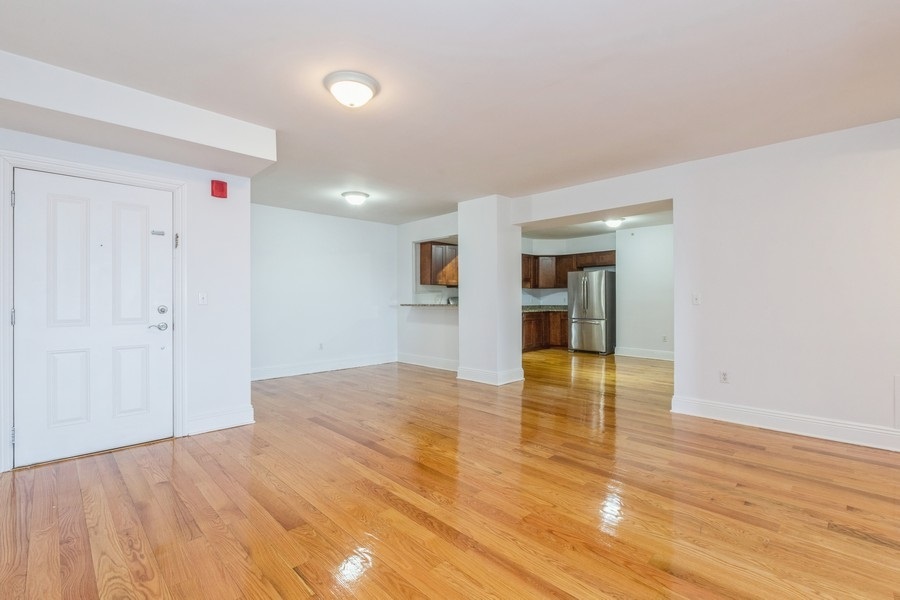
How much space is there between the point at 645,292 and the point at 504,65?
21.9ft

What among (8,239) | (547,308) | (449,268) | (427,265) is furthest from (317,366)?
(547,308)

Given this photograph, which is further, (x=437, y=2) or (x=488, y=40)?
(x=488, y=40)

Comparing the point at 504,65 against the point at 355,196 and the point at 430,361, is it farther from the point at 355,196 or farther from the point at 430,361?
→ the point at 430,361

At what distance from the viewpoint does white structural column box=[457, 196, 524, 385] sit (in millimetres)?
5383

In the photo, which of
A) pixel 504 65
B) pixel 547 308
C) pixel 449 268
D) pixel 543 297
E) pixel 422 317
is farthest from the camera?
pixel 543 297

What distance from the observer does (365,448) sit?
311 centimetres

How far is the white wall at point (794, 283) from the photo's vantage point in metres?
3.15

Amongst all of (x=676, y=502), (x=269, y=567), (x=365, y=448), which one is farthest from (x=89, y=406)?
(x=676, y=502)

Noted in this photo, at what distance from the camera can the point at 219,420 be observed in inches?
142

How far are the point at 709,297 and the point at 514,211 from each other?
8.46 ft

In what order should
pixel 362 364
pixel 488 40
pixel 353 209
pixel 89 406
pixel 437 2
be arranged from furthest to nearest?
pixel 362 364 → pixel 353 209 → pixel 89 406 → pixel 488 40 → pixel 437 2

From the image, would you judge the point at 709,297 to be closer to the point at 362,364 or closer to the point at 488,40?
the point at 488,40

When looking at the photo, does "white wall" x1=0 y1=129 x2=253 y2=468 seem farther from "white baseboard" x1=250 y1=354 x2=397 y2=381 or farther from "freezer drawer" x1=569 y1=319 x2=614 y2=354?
"freezer drawer" x1=569 y1=319 x2=614 y2=354

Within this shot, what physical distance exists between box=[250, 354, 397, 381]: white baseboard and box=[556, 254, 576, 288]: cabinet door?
4.47 metres
